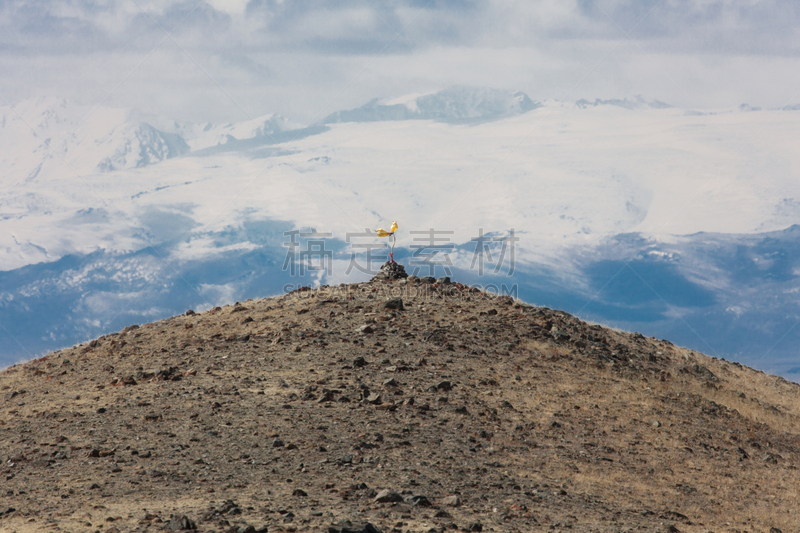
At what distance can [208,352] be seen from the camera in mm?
20594

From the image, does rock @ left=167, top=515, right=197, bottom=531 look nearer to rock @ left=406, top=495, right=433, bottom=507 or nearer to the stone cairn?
rock @ left=406, top=495, right=433, bottom=507

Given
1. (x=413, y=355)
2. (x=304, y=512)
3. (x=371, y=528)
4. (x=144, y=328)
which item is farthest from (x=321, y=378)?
(x=144, y=328)

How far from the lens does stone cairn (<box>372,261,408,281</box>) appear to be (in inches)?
1055

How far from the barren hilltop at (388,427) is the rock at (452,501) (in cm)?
2

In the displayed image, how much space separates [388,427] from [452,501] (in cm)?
366

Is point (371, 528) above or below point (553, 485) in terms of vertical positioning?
above

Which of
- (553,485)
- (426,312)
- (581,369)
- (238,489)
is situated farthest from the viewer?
(426,312)

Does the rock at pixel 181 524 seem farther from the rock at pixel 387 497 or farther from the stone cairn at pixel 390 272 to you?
the stone cairn at pixel 390 272

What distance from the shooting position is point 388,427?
48.2 ft

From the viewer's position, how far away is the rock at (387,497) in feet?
35.4

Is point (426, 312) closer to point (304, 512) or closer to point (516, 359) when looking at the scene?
point (516, 359)

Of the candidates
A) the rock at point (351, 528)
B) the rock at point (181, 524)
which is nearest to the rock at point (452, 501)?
the rock at point (351, 528)

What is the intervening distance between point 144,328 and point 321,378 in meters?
11.0

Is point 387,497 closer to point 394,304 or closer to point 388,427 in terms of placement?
point 388,427
